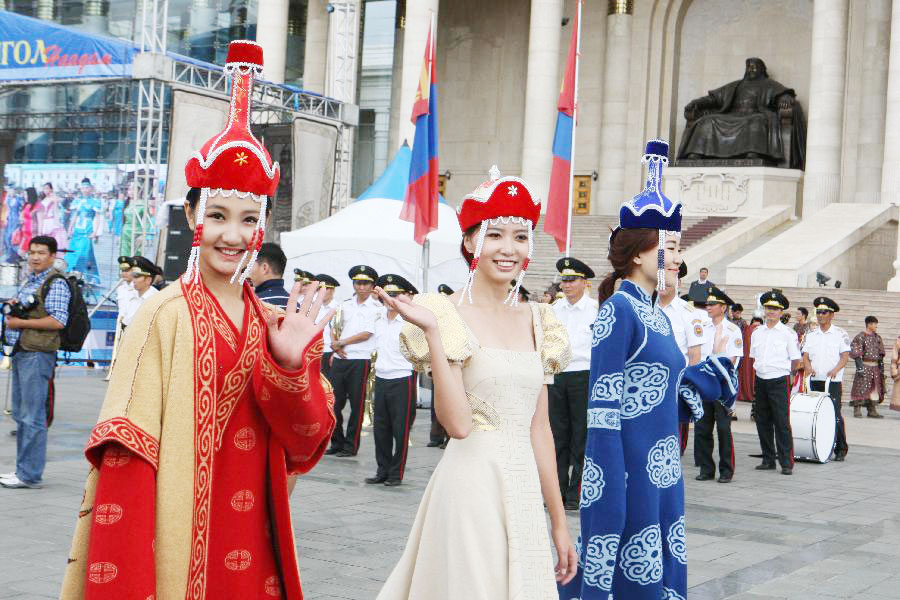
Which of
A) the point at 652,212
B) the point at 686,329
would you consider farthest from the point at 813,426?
the point at 652,212

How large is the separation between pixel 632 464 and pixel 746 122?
3010 centimetres

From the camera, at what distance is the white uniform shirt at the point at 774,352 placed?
40.0 ft

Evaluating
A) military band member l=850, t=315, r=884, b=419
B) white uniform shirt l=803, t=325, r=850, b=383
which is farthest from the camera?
military band member l=850, t=315, r=884, b=419

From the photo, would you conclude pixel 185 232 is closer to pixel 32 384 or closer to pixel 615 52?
pixel 32 384

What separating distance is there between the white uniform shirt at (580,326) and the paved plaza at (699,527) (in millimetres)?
1310

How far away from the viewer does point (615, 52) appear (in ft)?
116

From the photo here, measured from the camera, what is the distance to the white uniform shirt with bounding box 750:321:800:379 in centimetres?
1218

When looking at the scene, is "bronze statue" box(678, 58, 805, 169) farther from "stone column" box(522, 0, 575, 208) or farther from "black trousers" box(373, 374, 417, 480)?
"black trousers" box(373, 374, 417, 480)

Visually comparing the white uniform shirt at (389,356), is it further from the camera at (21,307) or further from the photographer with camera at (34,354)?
the camera at (21,307)

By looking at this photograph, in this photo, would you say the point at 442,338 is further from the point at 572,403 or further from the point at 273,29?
A: the point at 273,29

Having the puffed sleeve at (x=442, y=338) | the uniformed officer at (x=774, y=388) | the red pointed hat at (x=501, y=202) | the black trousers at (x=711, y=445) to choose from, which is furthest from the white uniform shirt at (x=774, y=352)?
the puffed sleeve at (x=442, y=338)

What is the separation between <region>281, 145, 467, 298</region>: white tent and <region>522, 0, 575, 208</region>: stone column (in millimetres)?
11357

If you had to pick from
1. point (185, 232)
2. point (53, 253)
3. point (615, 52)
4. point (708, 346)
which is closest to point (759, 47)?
point (615, 52)

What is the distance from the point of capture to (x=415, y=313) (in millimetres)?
3480
